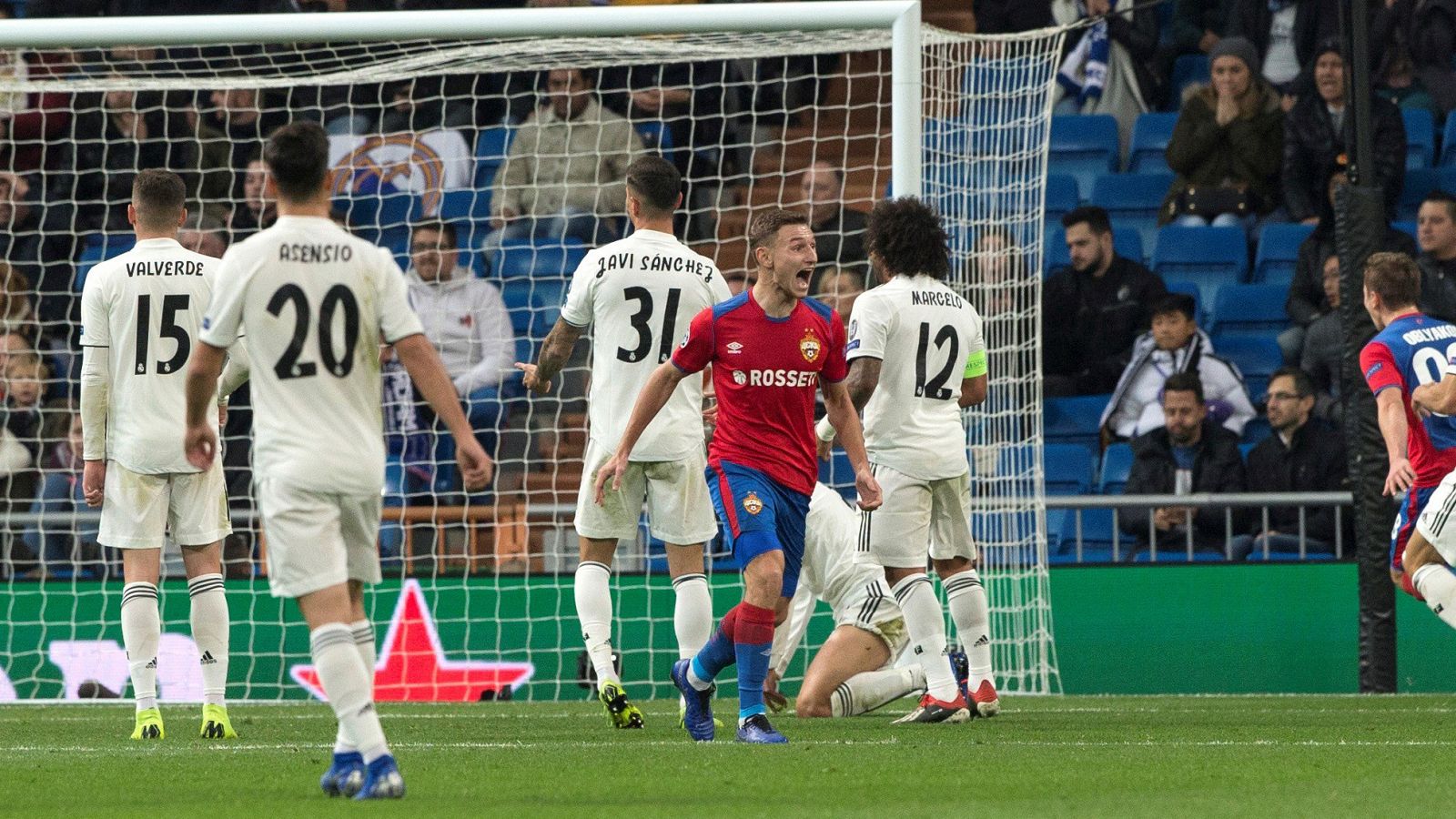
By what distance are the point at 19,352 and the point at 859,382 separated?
675 cm

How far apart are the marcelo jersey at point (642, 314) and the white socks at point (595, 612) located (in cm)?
54

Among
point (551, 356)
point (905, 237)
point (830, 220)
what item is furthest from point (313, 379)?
point (830, 220)

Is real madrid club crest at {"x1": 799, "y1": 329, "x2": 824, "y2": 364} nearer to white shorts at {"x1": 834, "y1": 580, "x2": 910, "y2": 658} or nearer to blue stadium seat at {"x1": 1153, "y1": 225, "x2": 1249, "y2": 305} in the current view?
white shorts at {"x1": 834, "y1": 580, "x2": 910, "y2": 658}

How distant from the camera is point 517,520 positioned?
11758mm

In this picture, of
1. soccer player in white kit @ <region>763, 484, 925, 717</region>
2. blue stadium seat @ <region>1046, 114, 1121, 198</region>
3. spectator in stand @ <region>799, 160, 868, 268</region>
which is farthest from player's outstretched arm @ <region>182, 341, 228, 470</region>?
blue stadium seat @ <region>1046, 114, 1121, 198</region>

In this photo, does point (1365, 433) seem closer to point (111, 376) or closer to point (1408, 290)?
point (1408, 290)

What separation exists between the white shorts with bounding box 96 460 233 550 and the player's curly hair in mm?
3088

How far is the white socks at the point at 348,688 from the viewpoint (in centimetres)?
522

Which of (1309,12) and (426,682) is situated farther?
(1309,12)

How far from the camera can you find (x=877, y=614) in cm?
944

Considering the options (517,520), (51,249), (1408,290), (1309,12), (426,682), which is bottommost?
(426,682)

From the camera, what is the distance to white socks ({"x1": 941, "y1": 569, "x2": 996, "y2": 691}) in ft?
28.8

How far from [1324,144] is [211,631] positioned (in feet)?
30.9

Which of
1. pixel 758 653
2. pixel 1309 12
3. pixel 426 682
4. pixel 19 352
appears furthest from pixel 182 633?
pixel 1309 12
